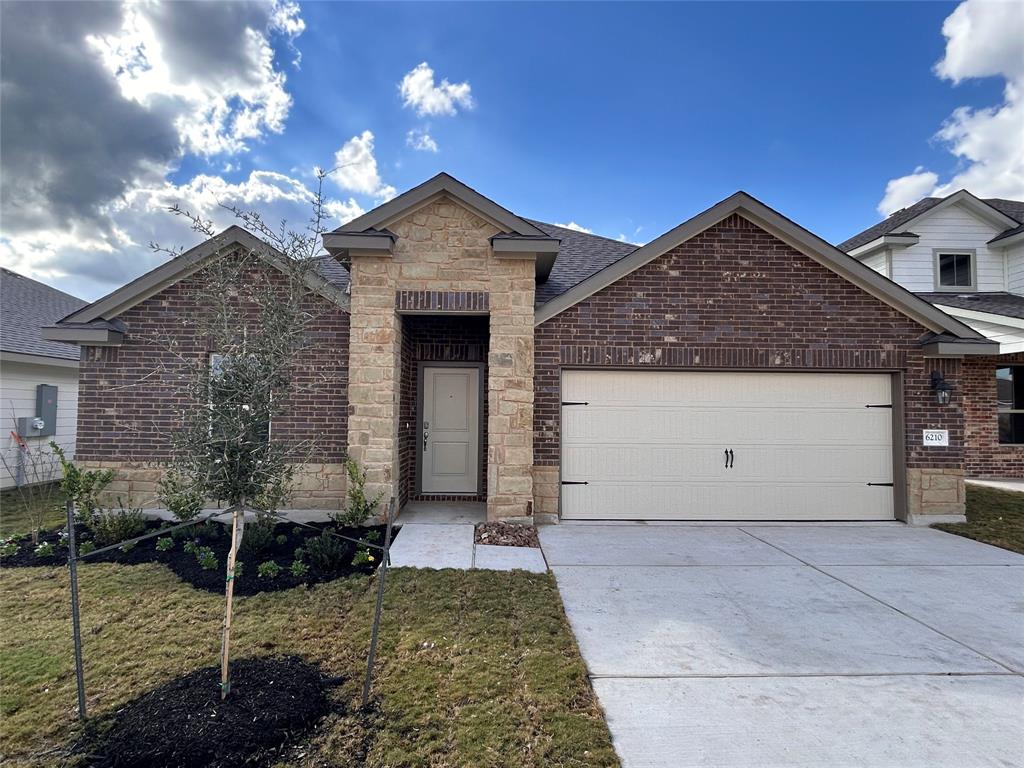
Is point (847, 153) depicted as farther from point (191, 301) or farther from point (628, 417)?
point (191, 301)

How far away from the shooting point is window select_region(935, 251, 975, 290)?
42.9ft

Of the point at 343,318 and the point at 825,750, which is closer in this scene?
the point at 825,750

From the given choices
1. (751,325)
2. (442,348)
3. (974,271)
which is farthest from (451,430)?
(974,271)

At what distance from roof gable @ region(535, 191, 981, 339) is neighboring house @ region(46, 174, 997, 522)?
0.02 metres

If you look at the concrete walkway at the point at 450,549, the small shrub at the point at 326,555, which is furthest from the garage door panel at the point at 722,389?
the small shrub at the point at 326,555

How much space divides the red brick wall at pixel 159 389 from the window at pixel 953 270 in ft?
50.2

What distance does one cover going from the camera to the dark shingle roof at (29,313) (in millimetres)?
10188

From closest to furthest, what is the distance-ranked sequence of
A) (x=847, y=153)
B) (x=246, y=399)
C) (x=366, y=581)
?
(x=246, y=399), (x=366, y=581), (x=847, y=153)

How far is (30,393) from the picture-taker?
10.3 meters

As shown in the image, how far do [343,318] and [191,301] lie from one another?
2.29 m

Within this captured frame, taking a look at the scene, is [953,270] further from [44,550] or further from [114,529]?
[44,550]

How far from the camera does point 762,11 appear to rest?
27.7 feet

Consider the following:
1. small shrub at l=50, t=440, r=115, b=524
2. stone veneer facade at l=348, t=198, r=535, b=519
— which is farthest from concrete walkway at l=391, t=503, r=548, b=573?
small shrub at l=50, t=440, r=115, b=524

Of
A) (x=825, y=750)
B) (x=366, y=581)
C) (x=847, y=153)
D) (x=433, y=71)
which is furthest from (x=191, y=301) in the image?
(x=847, y=153)
